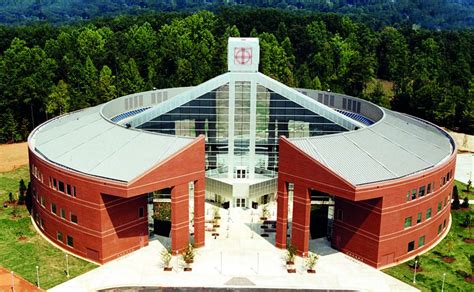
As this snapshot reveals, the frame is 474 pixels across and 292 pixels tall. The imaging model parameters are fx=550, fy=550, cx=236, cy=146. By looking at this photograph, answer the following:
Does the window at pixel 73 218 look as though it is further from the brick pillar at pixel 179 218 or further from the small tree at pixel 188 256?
the small tree at pixel 188 256

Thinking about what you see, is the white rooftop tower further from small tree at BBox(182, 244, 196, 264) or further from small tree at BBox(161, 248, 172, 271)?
small tree at BBox(161, 248, 172, 271)

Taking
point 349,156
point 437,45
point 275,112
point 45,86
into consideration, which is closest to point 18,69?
point 45,86

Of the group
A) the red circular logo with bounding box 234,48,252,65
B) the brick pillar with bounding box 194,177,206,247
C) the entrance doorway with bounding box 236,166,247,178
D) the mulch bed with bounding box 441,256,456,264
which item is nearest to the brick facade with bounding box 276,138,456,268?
the mulch bed with bounding box 441,256,456,264

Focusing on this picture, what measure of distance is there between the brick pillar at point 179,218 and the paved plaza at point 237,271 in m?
1.90

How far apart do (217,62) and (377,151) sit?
254 ft

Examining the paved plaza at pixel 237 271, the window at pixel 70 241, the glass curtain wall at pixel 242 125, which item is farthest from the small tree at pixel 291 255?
the window at pixel 70 241

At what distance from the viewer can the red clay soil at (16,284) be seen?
5380cm

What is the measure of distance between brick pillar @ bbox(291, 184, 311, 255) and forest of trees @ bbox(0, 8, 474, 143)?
71.9 meters

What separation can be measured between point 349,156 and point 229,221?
1821cm

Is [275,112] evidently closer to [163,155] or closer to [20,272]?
[163,155]

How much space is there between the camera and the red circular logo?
238ft

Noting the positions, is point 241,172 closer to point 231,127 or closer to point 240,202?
point 240,202

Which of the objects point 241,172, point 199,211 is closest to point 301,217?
point 199,211

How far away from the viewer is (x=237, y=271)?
57500 millimetres
